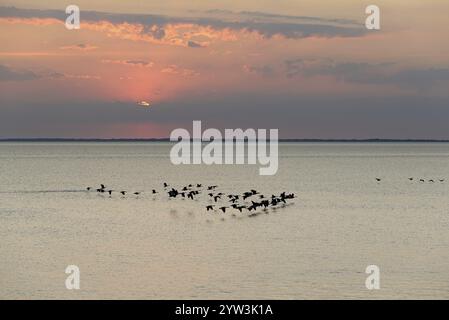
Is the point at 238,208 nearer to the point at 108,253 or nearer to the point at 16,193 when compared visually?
the point at 108,253

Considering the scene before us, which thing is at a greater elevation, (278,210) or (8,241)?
(278,210)

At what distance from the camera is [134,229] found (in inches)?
1778

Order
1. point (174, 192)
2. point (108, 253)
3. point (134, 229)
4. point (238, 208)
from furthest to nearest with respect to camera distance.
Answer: point (174, 192) < point (238, 208) < point (134, 229) < point (108, 253)

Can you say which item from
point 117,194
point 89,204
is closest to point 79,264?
point 89,204

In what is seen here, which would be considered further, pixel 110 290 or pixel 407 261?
pixel 407 261

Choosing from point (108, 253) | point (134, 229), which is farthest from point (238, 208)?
point (108, 253)

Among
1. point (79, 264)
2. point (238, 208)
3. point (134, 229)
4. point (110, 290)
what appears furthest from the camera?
point (238, 208)

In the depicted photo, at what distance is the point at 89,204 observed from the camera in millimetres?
61125

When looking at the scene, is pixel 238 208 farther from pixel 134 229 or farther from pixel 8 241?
pixel 8 241

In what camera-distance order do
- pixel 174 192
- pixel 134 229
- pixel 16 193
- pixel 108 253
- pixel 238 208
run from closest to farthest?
pixel 108 253 → pixel 134 229 → pixel 238 208 → pixel 174 192 → pixel 16 193

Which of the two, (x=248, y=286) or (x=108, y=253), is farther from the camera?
(x=108, y=253)

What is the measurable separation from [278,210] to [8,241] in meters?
20.5

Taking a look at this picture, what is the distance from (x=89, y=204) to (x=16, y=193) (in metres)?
16.5

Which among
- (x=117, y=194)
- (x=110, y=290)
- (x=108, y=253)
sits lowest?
(x=110, y=290)
